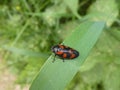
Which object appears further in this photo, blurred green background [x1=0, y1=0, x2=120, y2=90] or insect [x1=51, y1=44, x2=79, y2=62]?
blurred green background [x1=0, y1=0, x2=120, y2=90]

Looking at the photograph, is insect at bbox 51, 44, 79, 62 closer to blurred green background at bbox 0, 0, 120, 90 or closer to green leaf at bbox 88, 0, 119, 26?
blurred green background at bbox 0, 0, 120, 90

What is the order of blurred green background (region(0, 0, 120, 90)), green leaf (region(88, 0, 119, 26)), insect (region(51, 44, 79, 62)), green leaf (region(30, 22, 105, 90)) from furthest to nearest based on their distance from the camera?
green leaf (region(88, 0, 119, 26)) → blurred green background (region(0, 0, 120, 90)) → insect (region(51, 44, 79, 62)) → green leaf (region(30, 22, 105, 90))

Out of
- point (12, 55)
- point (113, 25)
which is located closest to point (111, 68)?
point (113, 25)

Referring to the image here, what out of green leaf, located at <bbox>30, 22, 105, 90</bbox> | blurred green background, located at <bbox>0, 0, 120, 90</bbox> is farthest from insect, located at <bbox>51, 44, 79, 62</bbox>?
blurred green background, located at <bbox>0, 0, 120, 90</bbox>

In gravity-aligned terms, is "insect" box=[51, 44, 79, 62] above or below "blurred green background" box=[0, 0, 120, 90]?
below

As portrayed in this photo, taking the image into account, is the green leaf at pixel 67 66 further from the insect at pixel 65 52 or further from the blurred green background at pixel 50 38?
the blurred green background at pixel 50 38

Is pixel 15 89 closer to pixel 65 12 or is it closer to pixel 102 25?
pixel 65 12

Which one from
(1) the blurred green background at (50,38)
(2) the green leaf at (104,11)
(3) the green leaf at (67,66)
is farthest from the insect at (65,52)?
(2) the green leaf at (104,11)

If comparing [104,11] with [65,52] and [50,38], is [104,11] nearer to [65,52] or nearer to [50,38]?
[50,38]
